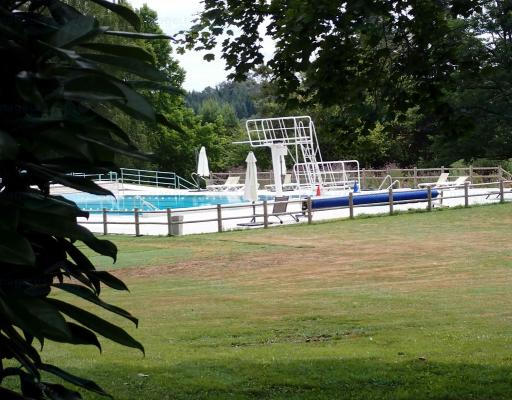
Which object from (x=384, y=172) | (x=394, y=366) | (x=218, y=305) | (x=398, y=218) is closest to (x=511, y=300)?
(x=218, y=305)

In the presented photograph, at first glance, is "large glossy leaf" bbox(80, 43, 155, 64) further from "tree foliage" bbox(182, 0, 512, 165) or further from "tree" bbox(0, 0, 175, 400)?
"tree foliage" bbox(182, 0, 512, 165)

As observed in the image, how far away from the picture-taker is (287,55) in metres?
6.99

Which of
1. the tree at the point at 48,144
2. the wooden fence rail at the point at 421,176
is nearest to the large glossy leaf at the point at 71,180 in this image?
the tree at the point at 48,144

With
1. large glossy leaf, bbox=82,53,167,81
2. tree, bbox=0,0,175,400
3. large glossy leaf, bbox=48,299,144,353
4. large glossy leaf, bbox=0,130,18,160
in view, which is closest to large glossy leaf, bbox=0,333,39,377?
tree, bbox=0,0,175,400

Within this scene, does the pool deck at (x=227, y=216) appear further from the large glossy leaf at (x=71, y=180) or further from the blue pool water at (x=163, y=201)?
the large glossy leaf at (x=71, y=180)

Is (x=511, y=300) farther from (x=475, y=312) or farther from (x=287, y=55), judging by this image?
(x=287, y=55)

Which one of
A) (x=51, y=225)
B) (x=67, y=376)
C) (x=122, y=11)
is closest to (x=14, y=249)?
(x=51, y=225)

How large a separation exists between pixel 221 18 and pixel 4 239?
20.9 feet

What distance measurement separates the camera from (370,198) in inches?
1238

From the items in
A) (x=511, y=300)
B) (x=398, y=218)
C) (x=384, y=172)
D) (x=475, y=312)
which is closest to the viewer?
(x=475, y=312)

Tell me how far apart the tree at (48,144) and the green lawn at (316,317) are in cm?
383

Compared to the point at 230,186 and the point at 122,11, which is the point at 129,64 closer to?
the point at 122,11

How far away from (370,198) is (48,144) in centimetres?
3021

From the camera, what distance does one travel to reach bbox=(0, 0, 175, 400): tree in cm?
151
